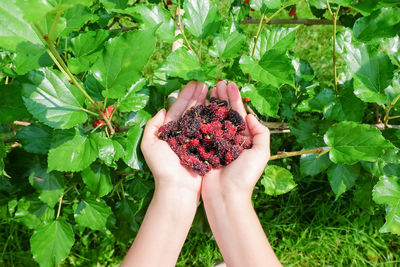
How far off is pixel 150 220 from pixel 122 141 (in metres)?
0.28

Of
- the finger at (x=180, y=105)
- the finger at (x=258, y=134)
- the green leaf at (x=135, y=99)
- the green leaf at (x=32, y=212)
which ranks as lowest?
the finger at (x=258, y=134)

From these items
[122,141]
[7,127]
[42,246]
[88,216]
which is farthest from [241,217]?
[7,127]

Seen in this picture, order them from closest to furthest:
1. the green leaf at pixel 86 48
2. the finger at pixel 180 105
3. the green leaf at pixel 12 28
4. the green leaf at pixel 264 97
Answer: the green leaf at pixel 12 28
the green leaf at pixel 86 48
the green leaf at pixel 264 97
the finger at pixel 180 105

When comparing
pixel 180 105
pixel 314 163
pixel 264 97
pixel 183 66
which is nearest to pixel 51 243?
pixel 180 105

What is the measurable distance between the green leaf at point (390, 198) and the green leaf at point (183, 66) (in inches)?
25.2

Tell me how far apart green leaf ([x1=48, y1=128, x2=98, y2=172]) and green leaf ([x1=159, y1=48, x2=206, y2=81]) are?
11.1 inches

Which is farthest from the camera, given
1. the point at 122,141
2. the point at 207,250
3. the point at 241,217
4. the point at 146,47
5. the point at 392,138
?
the point at 207,250

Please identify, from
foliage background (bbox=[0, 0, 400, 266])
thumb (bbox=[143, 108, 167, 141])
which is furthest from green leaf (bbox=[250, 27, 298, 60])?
thumb (bbox=[143, 108, 167, 141])

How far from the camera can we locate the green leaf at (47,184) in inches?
39.2

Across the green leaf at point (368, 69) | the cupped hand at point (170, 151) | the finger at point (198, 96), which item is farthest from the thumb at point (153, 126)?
the green leaf at point (368, 69)

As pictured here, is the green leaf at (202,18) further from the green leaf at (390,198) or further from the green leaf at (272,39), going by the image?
the green leaf at (390,198)

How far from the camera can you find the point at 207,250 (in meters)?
1.71

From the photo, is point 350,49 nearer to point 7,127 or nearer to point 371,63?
point 371,63

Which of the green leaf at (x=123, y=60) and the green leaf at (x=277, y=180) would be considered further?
the green leaf at (x=277, y=180)
